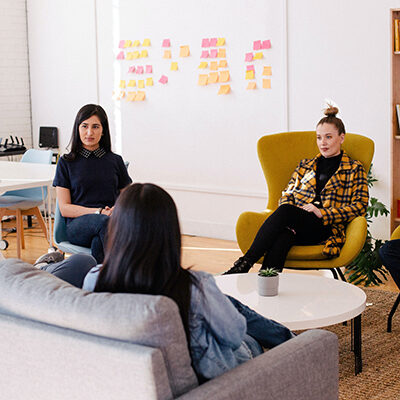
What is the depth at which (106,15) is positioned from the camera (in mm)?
6656

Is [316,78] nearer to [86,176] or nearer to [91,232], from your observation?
[86,176]

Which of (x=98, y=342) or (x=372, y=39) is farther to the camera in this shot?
(x=372, y=39)

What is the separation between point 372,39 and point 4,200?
2.89 m

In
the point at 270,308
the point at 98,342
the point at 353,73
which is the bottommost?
the point at 270,308

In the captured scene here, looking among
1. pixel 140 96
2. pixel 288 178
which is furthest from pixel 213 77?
pixel 288 178

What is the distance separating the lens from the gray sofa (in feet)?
5.18

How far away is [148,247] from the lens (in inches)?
67.4

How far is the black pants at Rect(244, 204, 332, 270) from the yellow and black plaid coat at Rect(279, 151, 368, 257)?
7cm

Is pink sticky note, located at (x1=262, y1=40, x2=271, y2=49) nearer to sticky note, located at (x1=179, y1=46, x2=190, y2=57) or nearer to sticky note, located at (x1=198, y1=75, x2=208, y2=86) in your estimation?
sticky note, located at (x1=198, y1=75, x2=208, y2=86)

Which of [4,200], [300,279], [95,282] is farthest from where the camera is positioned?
[4,200]

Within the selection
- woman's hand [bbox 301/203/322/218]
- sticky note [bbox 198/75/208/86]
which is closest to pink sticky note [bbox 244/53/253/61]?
sticky note [bbox 198/75/208/86]

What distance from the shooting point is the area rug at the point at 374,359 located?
2943 millimetres

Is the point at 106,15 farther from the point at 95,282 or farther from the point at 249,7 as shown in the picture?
Result: the point at 95,282

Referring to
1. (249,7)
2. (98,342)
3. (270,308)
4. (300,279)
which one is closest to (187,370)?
(98,342)
